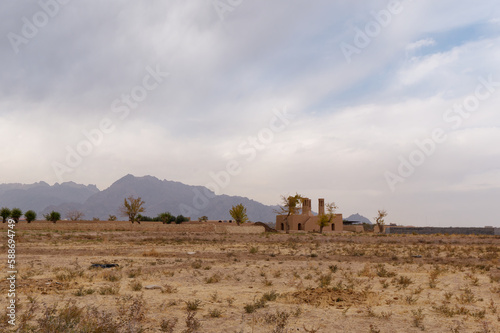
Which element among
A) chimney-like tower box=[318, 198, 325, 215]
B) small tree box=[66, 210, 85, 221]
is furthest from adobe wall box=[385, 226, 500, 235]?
small tree box=[66, 210, 85, 221]

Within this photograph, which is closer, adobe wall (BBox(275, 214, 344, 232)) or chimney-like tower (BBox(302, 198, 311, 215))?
adobe wall (BBox(275, 214, 344, 232))

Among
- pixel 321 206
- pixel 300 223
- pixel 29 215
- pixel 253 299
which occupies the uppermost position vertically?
pixel 321 206

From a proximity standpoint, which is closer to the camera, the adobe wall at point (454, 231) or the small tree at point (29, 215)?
the small tree at point (29, 215)

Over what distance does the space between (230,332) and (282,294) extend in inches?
165

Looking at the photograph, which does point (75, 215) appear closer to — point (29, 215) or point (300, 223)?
point (29, 215)

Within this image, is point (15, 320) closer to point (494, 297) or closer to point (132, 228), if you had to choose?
point (494, 297)

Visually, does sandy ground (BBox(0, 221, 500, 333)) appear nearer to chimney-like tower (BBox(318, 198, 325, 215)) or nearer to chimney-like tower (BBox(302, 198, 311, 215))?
chimney-like tower (BBox(318, 198, 325, 215))

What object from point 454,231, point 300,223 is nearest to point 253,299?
point 300,223

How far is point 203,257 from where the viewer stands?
2464 cm

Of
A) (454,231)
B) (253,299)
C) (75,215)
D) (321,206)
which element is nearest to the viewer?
(253,299)

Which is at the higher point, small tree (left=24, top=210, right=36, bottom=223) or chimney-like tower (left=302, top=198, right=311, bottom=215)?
chimney-like tower (left=302, top=198, right=311, bottom=215)

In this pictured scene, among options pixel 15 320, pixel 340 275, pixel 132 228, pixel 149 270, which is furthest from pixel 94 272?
pixel 132 228

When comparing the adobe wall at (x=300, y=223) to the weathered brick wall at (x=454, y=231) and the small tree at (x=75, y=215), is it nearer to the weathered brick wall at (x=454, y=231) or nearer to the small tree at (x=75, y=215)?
the weathered brick wall at (x=454, y=231)

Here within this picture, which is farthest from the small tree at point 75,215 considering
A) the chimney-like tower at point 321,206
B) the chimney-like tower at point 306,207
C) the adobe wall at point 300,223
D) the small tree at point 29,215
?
the chimney-like tower at point 321,206
